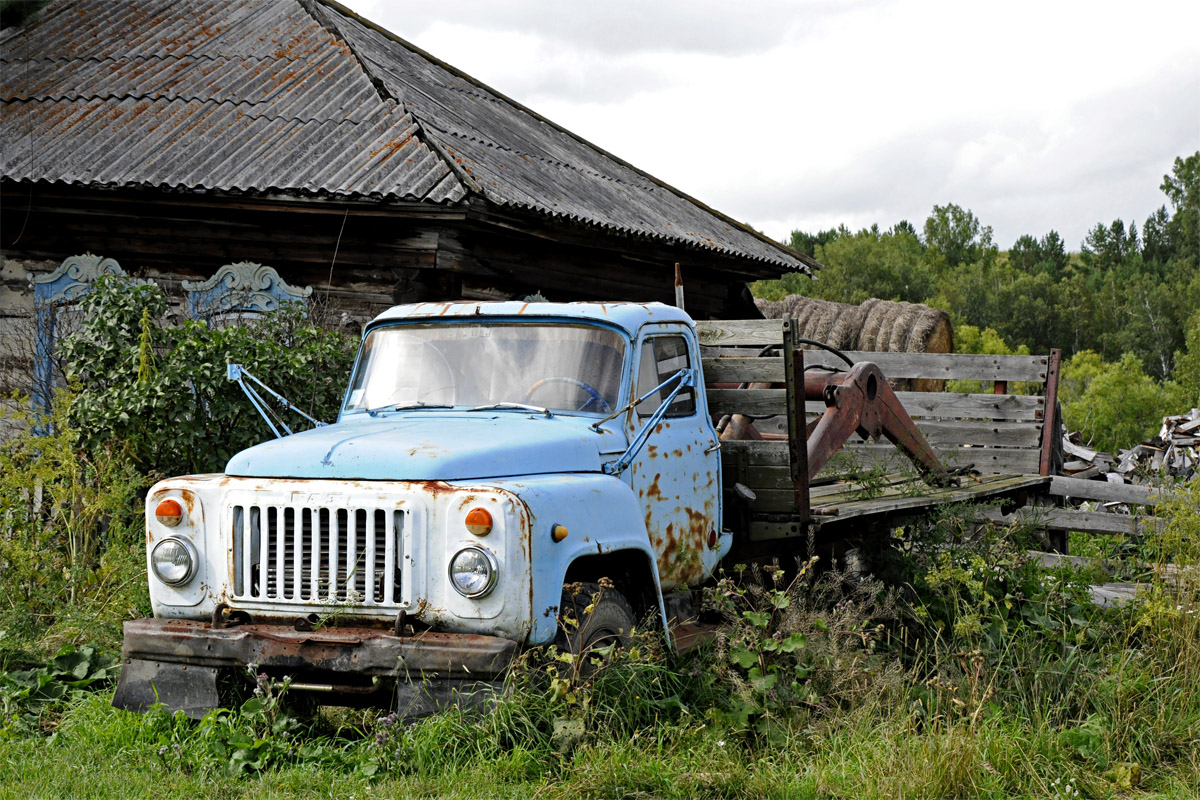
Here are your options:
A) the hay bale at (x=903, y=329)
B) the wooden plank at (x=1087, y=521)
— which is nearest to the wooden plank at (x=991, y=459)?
the wooden plank at (x=1087, y=521)

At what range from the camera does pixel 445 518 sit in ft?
13.5

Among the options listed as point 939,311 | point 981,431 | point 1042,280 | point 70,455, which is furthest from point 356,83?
point 1042,280

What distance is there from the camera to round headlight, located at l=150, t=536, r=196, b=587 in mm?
4438

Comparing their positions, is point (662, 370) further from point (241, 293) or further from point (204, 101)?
point (204, 101)

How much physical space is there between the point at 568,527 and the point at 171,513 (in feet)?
5.27

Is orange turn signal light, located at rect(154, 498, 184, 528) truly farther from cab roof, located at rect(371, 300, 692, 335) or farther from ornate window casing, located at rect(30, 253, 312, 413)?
ornate window casing, located at rect(30, 253, 312, 413)

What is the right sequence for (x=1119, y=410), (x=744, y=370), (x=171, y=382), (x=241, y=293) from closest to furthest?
(x=744, y=370), (x=171, y=382), (x=241, y=293), (x=1119, y=410)

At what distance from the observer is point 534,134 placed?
1424 centimetres

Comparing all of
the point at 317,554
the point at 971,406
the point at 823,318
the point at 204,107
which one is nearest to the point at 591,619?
the point at 317,554

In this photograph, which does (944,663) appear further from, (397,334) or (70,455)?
(70,455)

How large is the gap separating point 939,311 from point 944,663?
60.6ft

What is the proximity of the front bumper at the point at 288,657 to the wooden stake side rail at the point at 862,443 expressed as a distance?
233cm

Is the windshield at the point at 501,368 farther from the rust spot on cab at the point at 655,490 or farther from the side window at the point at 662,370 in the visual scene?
the rust spot on cab at the point at 655,490

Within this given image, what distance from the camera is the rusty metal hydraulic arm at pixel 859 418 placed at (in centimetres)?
676
